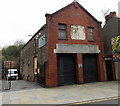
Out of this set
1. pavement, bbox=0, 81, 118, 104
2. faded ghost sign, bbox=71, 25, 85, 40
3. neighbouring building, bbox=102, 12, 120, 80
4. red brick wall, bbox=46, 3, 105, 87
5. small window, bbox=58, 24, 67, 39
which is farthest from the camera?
neighbouring building, bbox=102, 12, 120, 80

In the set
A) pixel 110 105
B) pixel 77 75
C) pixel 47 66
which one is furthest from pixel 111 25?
pixel 110 105

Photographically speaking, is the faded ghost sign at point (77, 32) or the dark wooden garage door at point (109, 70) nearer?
the faded ghost sign at point (77, 32)

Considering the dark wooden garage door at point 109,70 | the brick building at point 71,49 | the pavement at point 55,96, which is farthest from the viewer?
the dark wooden garage door at point 109,70

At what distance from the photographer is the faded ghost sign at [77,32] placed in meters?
14.5

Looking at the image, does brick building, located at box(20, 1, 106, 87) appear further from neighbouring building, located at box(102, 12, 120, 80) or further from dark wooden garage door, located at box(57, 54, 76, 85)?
neighbouring building, located at box(102, 12, 120, 80)

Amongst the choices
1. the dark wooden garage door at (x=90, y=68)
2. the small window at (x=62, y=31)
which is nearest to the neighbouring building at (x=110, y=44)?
the dark wooden garage door at (x=90, y=68)

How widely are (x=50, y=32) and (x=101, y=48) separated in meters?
7.54

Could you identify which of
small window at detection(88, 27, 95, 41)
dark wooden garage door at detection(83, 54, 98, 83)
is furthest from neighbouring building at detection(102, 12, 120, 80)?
small window at detection(88, 27, 95, 41)

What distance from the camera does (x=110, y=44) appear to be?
59.3ft

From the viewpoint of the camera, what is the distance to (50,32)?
13227mm

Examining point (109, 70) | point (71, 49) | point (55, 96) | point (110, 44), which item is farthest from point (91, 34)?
point (55, 96)

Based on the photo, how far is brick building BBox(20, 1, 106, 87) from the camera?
12969mm

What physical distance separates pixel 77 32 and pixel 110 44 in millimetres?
6789

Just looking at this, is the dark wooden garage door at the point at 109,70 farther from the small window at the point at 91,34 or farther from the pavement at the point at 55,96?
the pavement at the point at 55,96
